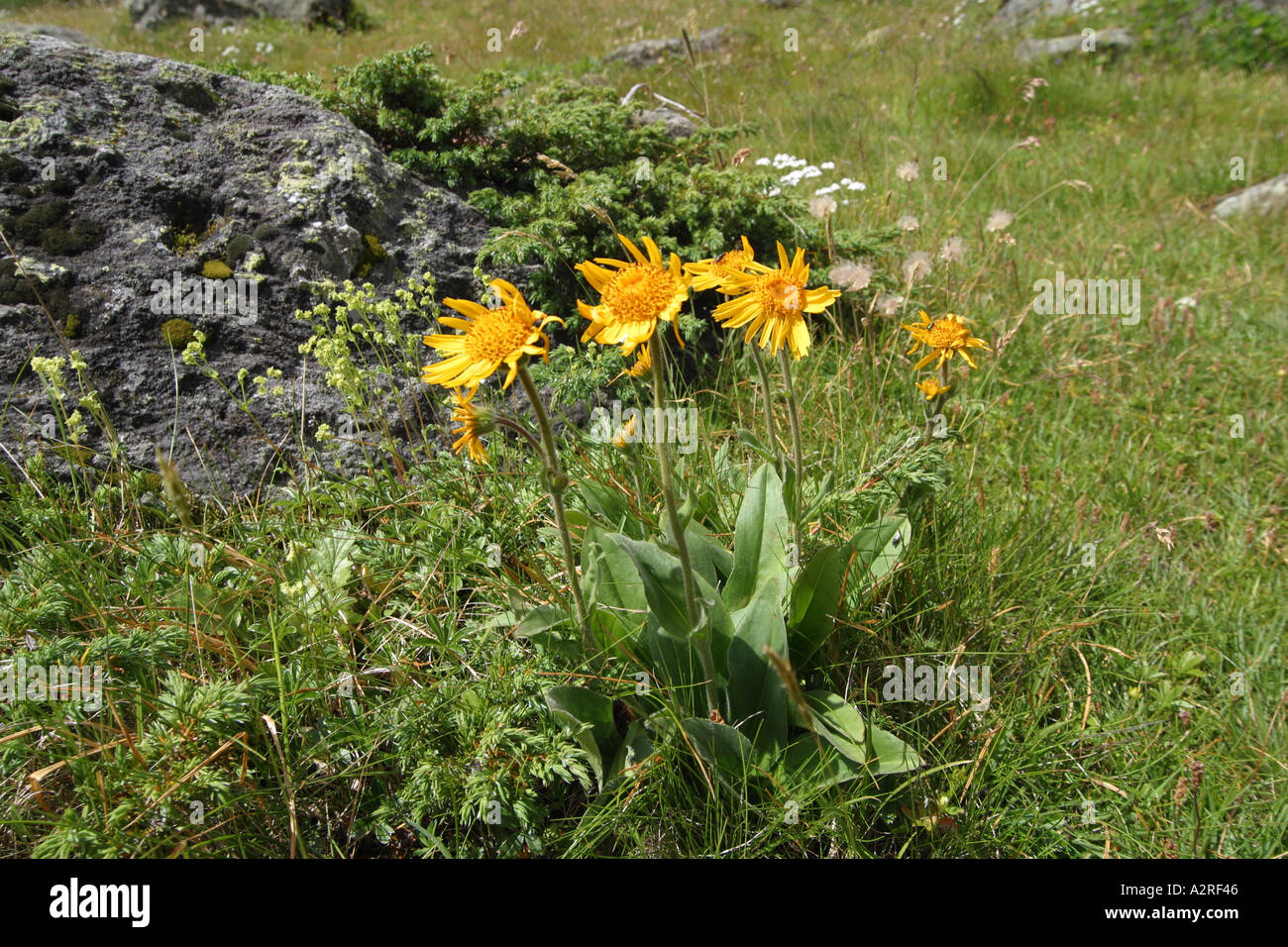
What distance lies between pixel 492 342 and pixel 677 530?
53 centimetres

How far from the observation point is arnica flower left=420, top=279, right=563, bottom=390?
149 centimetres

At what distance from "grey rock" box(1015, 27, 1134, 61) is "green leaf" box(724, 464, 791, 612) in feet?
28.3

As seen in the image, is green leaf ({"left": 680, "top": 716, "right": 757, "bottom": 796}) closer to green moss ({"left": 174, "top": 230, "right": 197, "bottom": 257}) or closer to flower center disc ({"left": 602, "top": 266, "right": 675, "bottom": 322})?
flower center disc ({"left": 602, "top": 266, "right": 675, "bottom": 322})

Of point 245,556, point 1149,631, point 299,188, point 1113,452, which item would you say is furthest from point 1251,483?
point 299,188

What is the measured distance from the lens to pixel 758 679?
1.89 m

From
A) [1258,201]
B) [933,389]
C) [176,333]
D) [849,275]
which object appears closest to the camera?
[933,389]

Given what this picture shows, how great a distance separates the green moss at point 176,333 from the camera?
2816 millimetres

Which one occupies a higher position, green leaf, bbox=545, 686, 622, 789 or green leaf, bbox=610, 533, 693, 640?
green leaf, bbox=610, 533, 693, 640

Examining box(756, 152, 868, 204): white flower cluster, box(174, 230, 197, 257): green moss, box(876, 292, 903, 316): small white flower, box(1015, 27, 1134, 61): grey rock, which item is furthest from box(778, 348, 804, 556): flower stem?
box(1015, 27, 1134, 61): grey rock

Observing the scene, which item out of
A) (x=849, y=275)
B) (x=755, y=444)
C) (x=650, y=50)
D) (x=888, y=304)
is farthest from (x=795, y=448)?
(x=650, y=50)

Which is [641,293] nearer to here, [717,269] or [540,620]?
[717,269]

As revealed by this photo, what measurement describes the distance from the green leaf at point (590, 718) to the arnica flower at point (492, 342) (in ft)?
2.51
